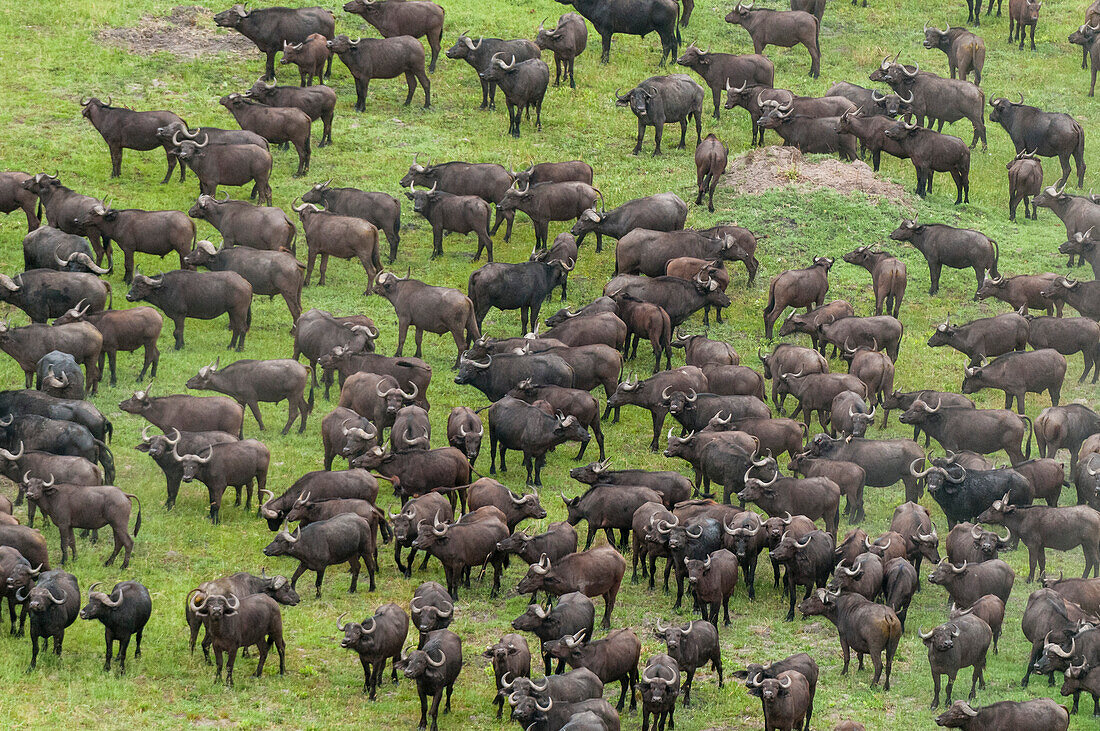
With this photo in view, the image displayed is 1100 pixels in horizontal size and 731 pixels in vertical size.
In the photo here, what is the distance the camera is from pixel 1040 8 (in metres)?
49.9

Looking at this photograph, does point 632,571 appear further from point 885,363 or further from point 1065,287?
point 1065,287

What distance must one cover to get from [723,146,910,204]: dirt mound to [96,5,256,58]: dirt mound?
15.0 meters

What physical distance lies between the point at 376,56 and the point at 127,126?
23.7 ft

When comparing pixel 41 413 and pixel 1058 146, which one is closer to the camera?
pixel 41 413

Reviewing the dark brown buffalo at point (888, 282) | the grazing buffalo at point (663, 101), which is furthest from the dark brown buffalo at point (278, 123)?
the dark brown buffalo at point (888, 282)

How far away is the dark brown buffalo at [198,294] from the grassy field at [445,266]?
0.78 m

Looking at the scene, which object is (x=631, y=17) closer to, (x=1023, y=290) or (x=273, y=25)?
(x=273, y=25)

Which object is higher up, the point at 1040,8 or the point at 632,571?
the point at 1040,8

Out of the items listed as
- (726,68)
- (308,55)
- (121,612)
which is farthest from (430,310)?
(726,68)

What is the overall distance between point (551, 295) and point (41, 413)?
39.1 feet

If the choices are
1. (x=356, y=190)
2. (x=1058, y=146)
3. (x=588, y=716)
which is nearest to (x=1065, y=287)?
(x=1058, y=146)

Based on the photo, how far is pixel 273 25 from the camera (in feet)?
134

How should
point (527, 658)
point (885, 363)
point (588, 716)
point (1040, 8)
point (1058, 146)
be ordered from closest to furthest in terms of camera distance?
point (588, 716)
point (527, 658)
point (885, 363)
point (1058, 146)
point (1040, 8)

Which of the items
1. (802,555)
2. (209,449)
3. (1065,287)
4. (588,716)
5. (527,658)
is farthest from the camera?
(1065,287)
